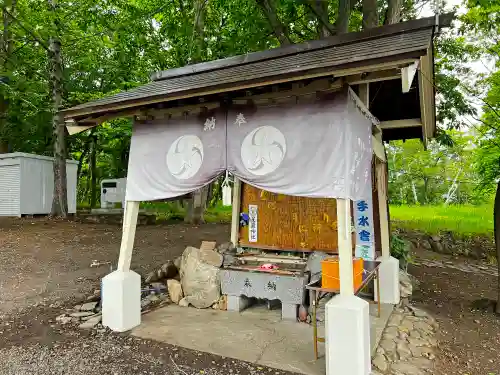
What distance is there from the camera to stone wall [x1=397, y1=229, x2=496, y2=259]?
1220 cm

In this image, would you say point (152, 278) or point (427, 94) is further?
point (152, 278)

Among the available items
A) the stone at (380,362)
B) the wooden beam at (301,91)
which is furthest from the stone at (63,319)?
the stone at (380,362)

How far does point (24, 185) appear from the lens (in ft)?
50.9

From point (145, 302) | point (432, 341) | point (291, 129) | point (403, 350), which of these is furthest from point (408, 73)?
point (145, 302)

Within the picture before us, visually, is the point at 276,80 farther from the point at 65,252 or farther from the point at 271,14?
the point at 65,252

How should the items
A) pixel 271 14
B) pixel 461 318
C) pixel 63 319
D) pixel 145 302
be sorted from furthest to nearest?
pixel 271 14
pixel 145 302
pixel 461 318
pixel 63 319

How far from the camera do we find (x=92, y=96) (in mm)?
14578

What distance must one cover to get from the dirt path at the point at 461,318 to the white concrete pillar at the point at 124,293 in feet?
13.1

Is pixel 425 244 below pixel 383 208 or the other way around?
below

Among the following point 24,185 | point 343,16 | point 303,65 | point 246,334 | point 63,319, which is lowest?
point 246,334

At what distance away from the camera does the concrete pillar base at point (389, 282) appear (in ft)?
20.9

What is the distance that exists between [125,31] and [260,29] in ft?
18.2

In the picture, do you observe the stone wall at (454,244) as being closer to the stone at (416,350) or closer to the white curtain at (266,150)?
the stone at (416,350)

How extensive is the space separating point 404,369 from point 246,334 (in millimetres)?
2016
